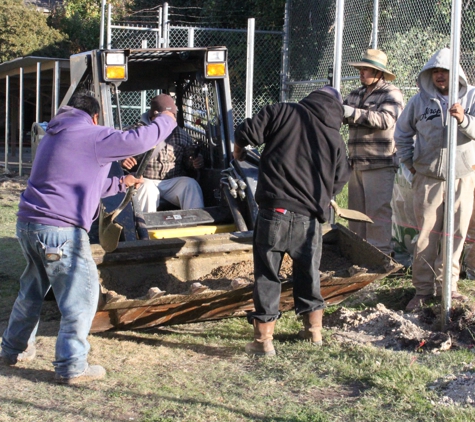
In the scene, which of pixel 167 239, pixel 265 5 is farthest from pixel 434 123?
pixel 265 5

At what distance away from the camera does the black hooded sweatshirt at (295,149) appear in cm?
471

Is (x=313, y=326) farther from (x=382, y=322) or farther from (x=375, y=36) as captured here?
(x=375, y=36)

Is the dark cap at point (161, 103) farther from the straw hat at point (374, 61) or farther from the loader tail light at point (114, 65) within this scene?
the straw hat at point (374, 61)

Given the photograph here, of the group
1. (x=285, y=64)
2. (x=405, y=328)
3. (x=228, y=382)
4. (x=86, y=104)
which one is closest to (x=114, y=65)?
(x=86, y=104)

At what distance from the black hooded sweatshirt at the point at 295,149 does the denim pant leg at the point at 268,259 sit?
0.11 meters

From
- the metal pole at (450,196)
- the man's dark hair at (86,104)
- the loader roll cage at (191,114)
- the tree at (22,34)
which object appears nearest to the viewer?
the man's dark hair at (86,104)

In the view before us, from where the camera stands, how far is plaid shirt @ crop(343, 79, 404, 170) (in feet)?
21.7

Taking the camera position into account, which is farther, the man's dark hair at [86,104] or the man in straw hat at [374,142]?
the man in straw hat at [374,142]

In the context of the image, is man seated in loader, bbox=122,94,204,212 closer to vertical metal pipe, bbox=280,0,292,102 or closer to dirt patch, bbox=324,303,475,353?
dirt patch, bbox=324,303,475,353

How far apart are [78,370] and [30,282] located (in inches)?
27.7

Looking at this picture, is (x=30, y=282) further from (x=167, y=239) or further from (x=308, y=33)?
(x=308, y=33)

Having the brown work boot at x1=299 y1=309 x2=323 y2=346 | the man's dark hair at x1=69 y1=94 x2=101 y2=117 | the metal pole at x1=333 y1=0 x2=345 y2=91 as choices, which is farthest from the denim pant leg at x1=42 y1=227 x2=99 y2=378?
the metal pole at x1=333 y1=0 x2=345 y2=91

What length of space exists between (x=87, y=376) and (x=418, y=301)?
2901mm

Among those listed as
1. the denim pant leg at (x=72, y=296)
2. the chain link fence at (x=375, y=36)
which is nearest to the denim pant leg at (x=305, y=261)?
the denim pant leg at (x=72, y=296)
